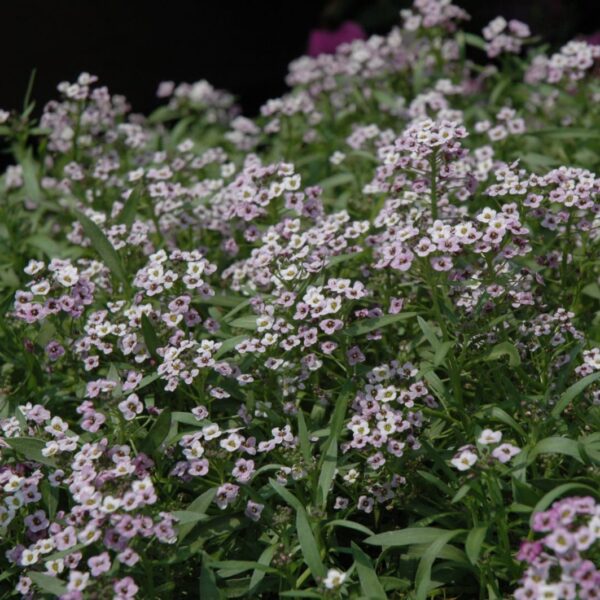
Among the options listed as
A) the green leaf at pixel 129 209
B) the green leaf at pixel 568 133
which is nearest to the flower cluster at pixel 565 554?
the green leaf at pixel 129 209

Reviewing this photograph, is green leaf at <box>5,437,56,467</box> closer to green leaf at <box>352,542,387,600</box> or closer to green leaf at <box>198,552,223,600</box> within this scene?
green leaf at <box>198,552,223,600</box>

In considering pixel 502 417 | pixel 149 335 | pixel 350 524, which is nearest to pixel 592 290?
pixel 502 417

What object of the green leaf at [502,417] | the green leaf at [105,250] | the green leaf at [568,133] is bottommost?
the green leaf at [502,417]

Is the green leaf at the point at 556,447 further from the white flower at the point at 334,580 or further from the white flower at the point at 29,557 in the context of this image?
the white flower at the point at 29,557

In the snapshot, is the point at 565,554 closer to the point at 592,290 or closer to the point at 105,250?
the point at 592,290

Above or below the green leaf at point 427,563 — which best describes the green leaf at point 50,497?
above

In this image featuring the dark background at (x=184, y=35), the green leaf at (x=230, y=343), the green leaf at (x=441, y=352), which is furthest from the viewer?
the dark background at (x=184, y=35)

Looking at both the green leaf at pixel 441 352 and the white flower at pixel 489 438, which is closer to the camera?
the white flower at pixel 489 438
